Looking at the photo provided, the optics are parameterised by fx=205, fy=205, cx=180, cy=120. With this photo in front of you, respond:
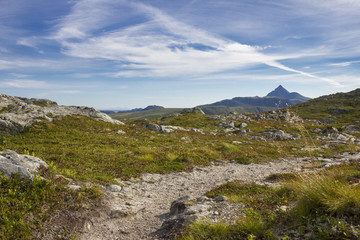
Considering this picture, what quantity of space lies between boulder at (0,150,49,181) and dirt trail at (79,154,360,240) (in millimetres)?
3317

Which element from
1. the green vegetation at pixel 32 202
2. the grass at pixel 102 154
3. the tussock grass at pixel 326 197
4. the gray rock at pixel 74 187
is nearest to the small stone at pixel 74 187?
the gray rock at pixel 74 187

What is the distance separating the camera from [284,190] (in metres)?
8.44

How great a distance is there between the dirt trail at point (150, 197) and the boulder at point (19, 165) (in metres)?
3.32

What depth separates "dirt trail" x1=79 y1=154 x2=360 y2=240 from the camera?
7.45 metres

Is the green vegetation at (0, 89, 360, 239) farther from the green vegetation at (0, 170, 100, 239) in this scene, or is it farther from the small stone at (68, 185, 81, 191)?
the small stone at (68, 185, 81, 191)

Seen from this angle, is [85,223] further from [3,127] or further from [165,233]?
[3,127]

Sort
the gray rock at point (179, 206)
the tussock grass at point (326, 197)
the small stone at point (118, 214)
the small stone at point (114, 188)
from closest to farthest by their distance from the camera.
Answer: the tussock grass at point (326, 197), the gray rock at point (179, 206), the small stone at point (118, 214), the small stone at point (114, 188)

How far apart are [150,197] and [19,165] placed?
20.3ft

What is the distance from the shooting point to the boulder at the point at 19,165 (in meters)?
7.91

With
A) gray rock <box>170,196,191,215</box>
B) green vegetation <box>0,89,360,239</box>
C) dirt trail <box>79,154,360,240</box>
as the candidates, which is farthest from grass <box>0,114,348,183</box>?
gray rock <box>170,196,191,215</box>

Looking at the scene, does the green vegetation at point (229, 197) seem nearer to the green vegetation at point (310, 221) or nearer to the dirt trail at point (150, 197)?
the green vegetation at point (310, 221)

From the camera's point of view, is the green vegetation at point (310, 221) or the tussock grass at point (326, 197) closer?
the green vegetation at point (310, 221)

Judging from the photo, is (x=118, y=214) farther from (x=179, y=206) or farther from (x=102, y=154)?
(x=102, y=154)

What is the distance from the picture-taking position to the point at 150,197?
1122 centimetres
